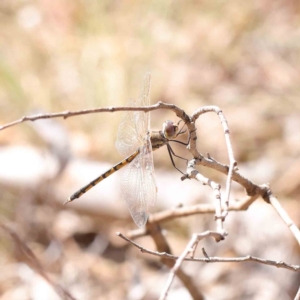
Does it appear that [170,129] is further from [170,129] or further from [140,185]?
[140,185]

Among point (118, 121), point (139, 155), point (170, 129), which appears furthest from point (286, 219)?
point (118, 121)

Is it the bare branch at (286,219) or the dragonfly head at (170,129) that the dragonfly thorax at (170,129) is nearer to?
the dragonfly head at (170,129)

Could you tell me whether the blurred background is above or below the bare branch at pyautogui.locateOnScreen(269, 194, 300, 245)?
above

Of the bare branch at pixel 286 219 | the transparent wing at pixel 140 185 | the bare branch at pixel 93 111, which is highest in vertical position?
the transparent wing at pixel 140 185

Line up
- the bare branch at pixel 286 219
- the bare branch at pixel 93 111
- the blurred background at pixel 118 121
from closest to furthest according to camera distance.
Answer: the bare branch at pixel 93 111
the bare branch at pixel 286 219
the blurred background at pixel 118 121

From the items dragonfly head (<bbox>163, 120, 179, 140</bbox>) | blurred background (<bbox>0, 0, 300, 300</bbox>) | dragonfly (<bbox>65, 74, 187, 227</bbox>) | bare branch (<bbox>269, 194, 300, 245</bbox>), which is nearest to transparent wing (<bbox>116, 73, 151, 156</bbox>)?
dragonfly (<bbox>65, 74, 187, 227</bbox>)

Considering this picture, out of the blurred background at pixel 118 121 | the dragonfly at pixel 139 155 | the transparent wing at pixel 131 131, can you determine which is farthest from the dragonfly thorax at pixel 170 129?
the blurred background at pixel 118 121

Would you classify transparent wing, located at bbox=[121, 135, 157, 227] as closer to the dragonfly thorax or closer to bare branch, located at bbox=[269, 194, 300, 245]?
the dragonfly thorax
